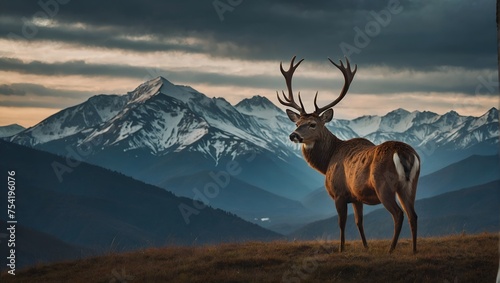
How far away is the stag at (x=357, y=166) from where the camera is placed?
744 inches

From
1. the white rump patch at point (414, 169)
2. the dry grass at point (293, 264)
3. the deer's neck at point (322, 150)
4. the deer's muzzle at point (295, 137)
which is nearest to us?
the dry grass at point (293, 264)

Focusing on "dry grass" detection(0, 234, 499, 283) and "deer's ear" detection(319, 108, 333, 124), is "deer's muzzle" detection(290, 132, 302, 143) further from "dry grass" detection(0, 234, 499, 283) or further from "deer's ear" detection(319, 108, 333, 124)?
"dry grass" detection(0, 234, 499, 283)

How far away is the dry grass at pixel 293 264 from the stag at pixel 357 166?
3.77ft

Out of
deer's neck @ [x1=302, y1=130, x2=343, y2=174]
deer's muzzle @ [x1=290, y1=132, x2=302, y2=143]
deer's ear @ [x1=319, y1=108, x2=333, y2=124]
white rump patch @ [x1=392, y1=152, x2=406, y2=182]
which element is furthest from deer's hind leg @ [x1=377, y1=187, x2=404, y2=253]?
deer's ear @ [x1=319, y1=108, x2=333, y2=124]

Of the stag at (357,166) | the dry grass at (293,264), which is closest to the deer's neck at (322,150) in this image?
the stag at (357,166)

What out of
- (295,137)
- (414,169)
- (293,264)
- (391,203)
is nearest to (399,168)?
(414,169)

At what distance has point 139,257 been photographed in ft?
74.5

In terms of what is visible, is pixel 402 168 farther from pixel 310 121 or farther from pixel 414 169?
pixel 310 121

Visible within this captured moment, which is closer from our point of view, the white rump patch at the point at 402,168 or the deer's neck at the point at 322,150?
the white rump patch at the point at 402,168

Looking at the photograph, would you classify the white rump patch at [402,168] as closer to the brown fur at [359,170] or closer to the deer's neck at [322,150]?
the brown fur at [359,170]

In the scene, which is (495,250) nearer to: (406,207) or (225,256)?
(406,207)

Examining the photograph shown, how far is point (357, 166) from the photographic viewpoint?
20.3 m

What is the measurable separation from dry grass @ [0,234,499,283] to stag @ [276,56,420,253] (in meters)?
1.15

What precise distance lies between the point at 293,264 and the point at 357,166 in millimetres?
3534
